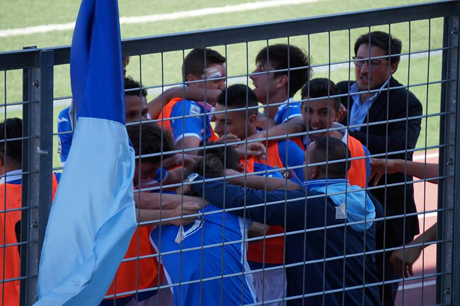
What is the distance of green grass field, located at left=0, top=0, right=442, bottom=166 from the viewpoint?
1066cm

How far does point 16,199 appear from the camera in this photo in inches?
130

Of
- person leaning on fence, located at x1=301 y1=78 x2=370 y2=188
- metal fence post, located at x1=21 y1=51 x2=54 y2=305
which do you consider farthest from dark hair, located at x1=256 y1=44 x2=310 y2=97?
metal fence post, located at x1=21 y1=51 x2=54 y2=305

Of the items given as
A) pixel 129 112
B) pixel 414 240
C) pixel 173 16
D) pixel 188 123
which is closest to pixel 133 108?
pixel 129 112

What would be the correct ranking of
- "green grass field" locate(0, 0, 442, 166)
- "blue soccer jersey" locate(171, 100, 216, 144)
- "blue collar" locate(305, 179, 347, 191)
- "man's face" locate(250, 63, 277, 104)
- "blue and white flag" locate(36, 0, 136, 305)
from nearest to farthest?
"blue and white flag" locate(36, 0, 136, 305)
"blue collar" locate(305, 179, 347, 191)
"blue soccer jersey" locate(171, 100, 216, 144)
"man's face" locate(250, 63, 277, 104)
"green grass field" locate(0, 0, 442, 166)

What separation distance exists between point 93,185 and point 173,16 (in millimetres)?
10690

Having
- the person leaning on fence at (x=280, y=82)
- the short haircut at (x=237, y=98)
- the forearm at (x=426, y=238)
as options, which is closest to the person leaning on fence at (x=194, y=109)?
the short haircut at (x=237, y=98)

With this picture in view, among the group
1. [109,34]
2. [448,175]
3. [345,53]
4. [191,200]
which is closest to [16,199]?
[191,200]

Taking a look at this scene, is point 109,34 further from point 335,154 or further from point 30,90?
point 335,154

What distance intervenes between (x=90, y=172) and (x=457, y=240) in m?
1.51

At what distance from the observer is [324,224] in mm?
3139

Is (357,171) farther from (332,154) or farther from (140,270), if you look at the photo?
(140,270)

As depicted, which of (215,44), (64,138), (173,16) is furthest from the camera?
(173,16)

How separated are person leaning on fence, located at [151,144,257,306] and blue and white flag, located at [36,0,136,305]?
520mm

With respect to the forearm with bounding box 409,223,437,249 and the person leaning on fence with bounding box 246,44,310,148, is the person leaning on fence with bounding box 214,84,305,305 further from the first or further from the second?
the forearm with bounding box 409,223,437,249
